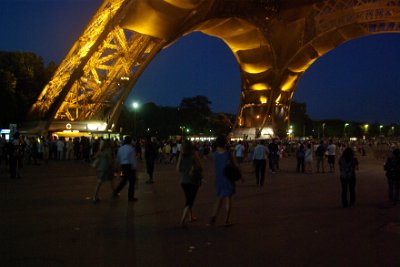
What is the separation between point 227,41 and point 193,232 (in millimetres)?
51398

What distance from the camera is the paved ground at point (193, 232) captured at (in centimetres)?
640

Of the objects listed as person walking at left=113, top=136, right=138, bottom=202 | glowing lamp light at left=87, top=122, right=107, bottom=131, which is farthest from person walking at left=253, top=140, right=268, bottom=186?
glowing lamp light at left=87, top=122, right=107, bottom=131

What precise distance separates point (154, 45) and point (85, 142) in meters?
11.7

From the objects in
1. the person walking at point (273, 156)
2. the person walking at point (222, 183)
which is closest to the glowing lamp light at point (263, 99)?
the person walking at point (273, 156)

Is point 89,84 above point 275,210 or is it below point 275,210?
above

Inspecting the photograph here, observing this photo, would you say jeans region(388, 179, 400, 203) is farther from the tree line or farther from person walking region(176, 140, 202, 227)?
the tree line

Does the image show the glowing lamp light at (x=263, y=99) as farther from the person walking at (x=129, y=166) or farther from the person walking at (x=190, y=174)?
the person walking at (x=190, y=174)

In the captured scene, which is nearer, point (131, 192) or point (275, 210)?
point (275, 210)

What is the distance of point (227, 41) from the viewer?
58.0m

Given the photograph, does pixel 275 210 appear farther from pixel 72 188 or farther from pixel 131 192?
pixel 72 188

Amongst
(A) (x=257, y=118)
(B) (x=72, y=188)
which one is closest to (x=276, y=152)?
(B) (x=72, y=188)

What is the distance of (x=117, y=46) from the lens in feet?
120

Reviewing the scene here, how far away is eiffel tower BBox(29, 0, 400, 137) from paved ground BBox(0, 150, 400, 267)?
24.1 m

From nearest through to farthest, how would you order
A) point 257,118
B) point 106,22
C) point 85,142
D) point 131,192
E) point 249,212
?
point 249,212
point 131,192
point 85,142
point 106,22
point 257,118
